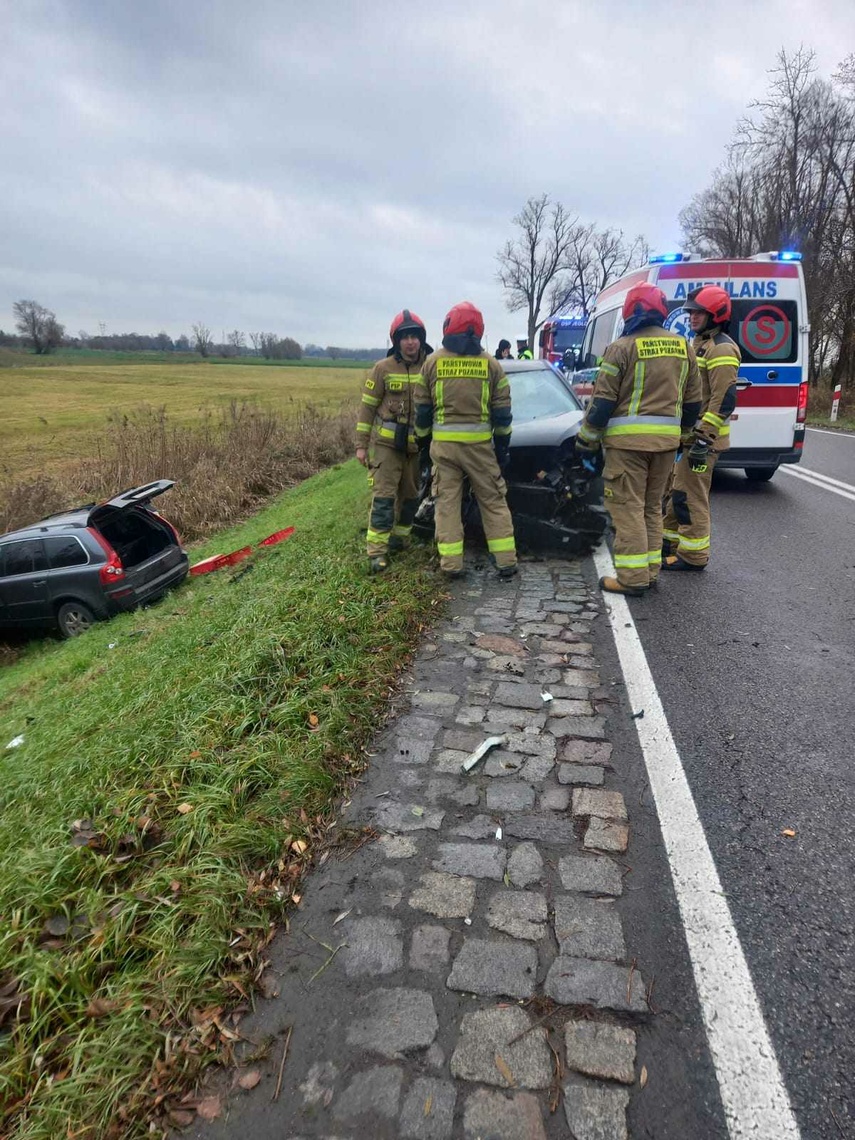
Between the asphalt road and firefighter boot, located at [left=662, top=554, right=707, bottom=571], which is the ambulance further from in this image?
firefighter boot, located at [left=662, top=554, right=707, bottom=571]

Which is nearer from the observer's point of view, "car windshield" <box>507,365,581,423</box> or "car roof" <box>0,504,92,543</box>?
"car windshield" <box>507,365,581,423</box>

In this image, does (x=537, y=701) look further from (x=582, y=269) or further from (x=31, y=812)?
(x=582, y=269)

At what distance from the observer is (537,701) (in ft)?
11.2

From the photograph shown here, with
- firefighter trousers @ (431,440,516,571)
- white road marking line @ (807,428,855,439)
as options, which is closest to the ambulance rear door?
firefighter trousers @ (431,440,516,571)

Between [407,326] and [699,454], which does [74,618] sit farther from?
[699,454]

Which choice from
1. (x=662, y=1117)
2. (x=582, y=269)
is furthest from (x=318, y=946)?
(x=582, y=269)

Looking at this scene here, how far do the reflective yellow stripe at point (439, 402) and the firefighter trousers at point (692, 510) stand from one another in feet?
6.88

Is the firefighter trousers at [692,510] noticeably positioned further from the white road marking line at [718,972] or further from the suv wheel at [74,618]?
the suv wheel at [74,618]

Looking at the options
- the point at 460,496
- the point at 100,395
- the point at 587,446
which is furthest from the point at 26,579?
the point at 100,395

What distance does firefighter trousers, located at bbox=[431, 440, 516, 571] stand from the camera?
511 centimetres

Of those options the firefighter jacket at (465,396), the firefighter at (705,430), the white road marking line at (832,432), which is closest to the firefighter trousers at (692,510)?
the firefighter at (705,430)

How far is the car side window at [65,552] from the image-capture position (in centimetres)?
799

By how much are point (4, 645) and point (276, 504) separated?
5736 millimetres

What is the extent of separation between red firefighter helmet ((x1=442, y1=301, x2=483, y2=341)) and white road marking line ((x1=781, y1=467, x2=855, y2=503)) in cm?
562
